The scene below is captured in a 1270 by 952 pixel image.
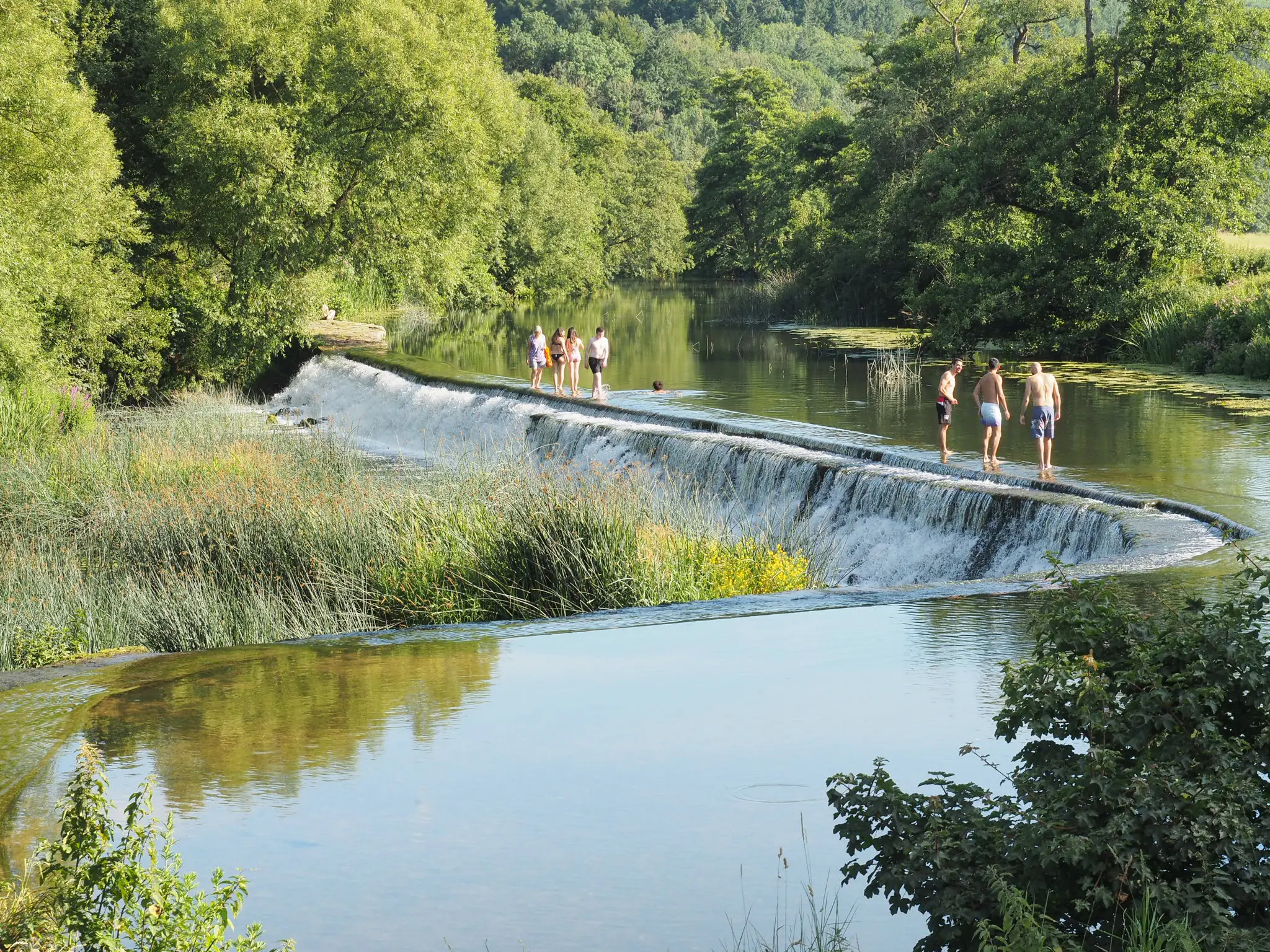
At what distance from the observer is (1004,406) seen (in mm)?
16500

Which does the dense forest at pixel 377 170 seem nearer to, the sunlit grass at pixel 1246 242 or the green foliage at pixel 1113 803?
the sunlit grass at pixel 1246 242

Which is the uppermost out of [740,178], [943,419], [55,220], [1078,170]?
[740,178]

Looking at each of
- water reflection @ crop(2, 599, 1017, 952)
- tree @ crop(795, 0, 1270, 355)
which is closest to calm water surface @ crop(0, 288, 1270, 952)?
water reflection @ crop(2, 599, 1017, 952)

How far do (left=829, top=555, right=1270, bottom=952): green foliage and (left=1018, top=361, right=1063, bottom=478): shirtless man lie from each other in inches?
449

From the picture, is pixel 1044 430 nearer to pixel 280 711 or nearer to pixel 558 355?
pixel 280 711

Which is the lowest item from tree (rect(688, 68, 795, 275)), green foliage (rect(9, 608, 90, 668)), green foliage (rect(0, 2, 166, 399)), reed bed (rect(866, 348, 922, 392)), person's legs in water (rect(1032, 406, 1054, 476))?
green foliage (rect(9, 608, 90, 668))

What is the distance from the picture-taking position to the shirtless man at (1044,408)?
15508 millimetres

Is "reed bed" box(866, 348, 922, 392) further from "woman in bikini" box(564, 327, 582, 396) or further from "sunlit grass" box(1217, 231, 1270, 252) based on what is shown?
"sunlit grass" box(1217, 231, 1270, 252)

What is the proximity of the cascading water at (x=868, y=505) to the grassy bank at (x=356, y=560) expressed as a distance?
5.17 ft

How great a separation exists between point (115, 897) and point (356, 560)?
739 cm

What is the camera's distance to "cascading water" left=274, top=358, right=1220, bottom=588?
13.3 meters

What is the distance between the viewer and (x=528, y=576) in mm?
11031

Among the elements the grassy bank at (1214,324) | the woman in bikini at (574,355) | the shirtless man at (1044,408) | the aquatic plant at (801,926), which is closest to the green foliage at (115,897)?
the aquatic plant at (801,926)

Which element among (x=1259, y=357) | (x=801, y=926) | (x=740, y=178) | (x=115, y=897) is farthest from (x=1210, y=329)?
(x=740, y=178)
